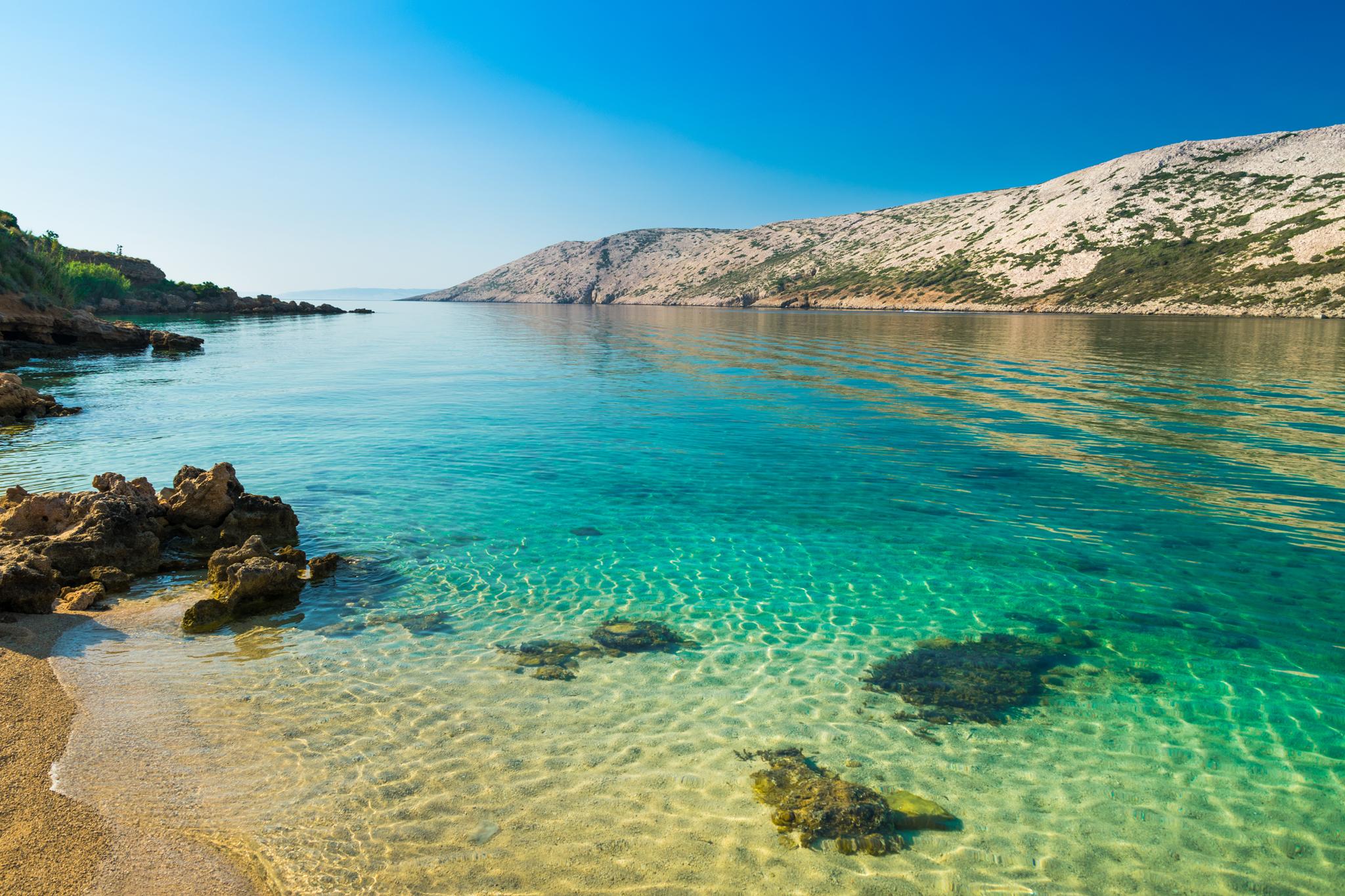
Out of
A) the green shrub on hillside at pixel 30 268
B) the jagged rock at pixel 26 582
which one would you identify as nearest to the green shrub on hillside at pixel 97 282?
the green shrub on hillside at pixel 30 268

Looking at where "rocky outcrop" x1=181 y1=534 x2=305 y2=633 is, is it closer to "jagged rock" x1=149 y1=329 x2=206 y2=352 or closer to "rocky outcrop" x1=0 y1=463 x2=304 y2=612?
"rocky outcrop" x1=0 y1=463 x2=304 y2=612

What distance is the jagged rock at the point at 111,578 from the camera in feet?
30.6

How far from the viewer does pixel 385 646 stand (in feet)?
26.2

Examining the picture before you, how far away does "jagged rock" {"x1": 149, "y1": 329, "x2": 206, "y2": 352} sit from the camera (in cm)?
4475

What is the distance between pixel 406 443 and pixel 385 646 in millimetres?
11855

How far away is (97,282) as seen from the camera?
80.4m

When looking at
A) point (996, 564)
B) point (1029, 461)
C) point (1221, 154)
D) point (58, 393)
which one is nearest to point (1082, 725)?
point (996, 564)

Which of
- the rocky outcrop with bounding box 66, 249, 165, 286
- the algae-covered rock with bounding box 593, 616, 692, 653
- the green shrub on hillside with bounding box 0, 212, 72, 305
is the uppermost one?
the rocky outcrop with bounding box 66, 249, 165, 286

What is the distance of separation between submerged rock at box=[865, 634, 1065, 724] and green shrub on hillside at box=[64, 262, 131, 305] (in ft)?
298

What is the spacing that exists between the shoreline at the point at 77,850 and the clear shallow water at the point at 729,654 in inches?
7.9

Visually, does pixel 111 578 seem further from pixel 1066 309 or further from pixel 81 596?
pixel 1066 309

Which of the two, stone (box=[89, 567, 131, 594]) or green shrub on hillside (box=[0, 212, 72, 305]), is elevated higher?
green shrub on hillside (box=[0, 212, 72, 305])

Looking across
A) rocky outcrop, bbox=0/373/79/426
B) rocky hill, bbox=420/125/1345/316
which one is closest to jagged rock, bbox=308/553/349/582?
rocky outcrop, bbox=0/373/79/426

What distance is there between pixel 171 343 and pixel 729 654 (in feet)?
168
